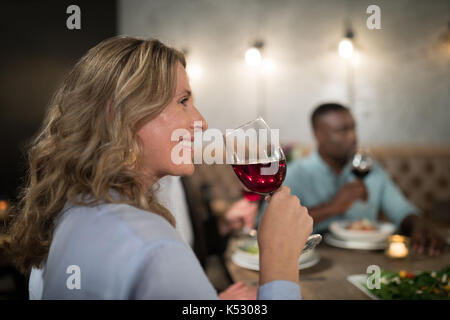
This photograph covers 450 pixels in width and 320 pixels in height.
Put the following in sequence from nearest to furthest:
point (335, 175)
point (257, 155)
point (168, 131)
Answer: point (168, 131)
point (257, 155)
point (335, 175)

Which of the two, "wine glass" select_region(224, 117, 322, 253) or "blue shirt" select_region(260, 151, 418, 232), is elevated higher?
"wine glass" select_region(224, 117, 322, 253)

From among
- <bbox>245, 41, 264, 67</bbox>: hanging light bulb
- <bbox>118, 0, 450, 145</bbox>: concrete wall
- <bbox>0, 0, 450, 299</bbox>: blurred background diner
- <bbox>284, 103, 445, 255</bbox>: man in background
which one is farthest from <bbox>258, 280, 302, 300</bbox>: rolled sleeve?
<bbox>245, 41, 264, 67</bbox>: hanging light bulb

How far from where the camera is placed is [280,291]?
70cm

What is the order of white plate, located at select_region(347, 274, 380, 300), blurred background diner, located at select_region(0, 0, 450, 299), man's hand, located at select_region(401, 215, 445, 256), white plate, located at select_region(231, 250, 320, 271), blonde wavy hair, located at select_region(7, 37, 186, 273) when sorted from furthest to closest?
blurred background diner, located at select_region(0, 0, 450, 299) < man's hand, located at select_region(401, 215, 445, 256) < white plate, located at select_region(231, 250, 320, 271) < white plate, located at select_region(347, 274, 380, 300) < blonde wavy hair, located at select_region(7, 37, 186, 273)

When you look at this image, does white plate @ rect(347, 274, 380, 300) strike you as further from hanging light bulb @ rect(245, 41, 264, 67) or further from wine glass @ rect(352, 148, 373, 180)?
hanging light bulb @ rect(245, 41, 264, 67)

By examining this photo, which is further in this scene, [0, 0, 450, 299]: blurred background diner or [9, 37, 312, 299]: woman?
[0, 0, 450, 299]: blurred background diner

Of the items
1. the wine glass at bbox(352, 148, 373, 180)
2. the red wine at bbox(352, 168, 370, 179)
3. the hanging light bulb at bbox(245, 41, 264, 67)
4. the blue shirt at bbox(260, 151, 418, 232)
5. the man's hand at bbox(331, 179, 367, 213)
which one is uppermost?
the hanging light bulb at bbox(245, 41, 264, 67)

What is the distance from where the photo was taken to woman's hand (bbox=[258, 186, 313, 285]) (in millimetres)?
732

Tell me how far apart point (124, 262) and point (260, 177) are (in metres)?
0.43

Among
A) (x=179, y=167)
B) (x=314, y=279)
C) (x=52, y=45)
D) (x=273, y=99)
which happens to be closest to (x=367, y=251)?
(x=314, y=279)

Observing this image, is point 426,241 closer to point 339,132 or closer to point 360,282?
point 360,282

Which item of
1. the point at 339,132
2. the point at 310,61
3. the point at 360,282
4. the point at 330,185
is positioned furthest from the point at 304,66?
the point at 360,282

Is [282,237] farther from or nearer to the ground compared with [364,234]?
farther from the ground

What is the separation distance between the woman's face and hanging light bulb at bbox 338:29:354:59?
3.94 meters
